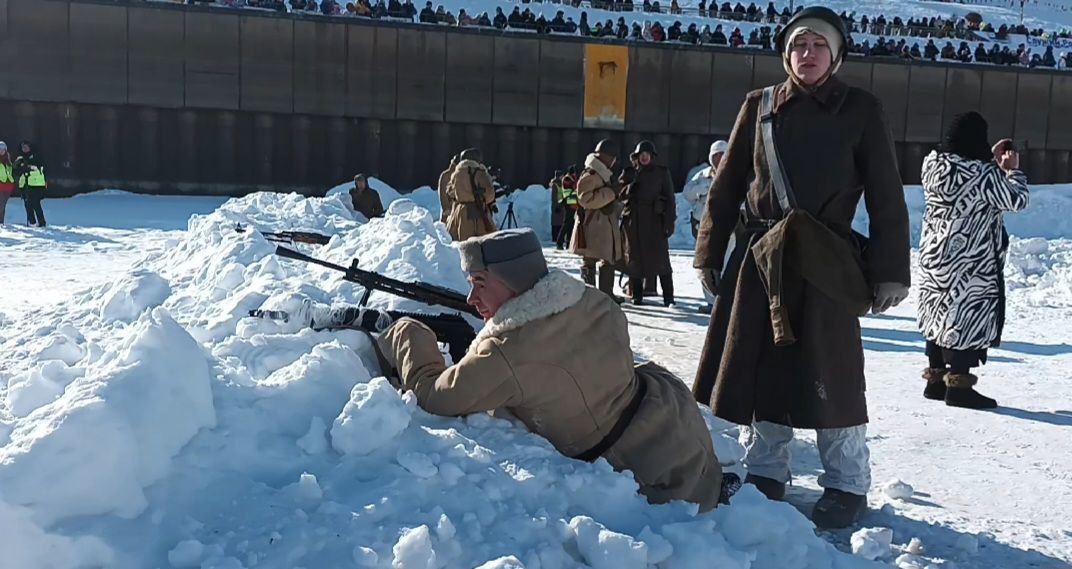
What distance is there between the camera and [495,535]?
251cm

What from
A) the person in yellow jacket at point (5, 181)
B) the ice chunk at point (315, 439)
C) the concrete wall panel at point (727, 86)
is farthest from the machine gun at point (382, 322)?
the concrete wall panel at point (727, 86)

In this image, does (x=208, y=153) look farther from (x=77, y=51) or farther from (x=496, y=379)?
(x=496, y=379)

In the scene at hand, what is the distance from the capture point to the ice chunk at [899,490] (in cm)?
393

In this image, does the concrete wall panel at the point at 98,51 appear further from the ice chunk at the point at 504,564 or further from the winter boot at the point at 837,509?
the ice chunk at the point at 504,564

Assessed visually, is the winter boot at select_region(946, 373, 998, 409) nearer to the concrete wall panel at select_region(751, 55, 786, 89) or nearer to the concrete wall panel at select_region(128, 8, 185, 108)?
the concrete wall panel at select_region(128, 8, 185, 108)

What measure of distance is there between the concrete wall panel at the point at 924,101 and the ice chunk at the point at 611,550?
26.1 m

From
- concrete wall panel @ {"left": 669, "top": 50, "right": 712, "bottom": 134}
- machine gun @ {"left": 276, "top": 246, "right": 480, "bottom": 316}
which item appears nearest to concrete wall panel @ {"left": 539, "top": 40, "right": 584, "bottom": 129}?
concrete wall panel @ {"left": 669, "top": 50, "right": 712, "bottom": 134}

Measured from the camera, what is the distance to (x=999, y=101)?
26.7 meters

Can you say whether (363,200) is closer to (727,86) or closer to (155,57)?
(155,57)

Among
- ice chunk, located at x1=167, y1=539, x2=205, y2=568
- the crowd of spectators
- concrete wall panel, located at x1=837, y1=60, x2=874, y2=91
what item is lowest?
ice chunk, located at x1=167, y1=539, x2=205, y2=568

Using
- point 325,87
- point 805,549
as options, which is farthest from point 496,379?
point 325,87

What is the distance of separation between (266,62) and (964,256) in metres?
20.5

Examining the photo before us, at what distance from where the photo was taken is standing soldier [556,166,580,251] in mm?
16281

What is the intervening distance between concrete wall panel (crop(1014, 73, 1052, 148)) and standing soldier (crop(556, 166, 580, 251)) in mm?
15434
